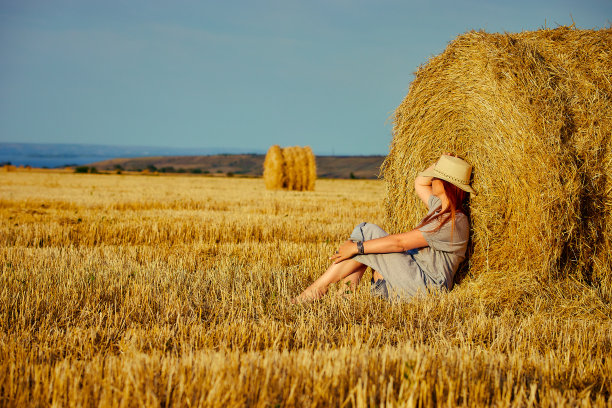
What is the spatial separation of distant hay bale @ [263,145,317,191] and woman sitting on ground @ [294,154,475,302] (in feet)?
62.4

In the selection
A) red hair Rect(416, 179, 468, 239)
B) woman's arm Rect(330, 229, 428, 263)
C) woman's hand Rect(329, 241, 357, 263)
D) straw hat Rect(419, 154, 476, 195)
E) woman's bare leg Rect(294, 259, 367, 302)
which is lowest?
woman's bare leg Rect(294, 259, 367, 302)

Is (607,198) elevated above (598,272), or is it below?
above

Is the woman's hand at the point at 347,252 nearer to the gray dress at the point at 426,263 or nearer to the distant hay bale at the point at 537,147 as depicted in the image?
the gray dress at the point at 426,263

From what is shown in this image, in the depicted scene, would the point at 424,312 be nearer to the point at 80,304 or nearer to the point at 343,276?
the point at 343,276

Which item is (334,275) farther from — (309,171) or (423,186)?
(309,171)

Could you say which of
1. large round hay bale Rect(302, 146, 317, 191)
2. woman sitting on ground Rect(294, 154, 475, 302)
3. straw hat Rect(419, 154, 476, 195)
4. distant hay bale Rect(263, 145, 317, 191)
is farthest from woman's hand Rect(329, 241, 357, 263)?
large round hay bale Rect(302, 146, 317, 191)

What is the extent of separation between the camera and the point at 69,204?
12.8 metres

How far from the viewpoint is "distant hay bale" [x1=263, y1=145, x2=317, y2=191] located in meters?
23.8

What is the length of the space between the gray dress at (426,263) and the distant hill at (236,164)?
6961cm

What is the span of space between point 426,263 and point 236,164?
91864 mm

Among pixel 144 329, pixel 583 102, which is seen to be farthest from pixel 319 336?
pixel 583 102

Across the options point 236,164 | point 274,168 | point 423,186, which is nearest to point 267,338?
point 423,186

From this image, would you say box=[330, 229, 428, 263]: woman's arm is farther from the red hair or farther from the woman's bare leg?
the woman's bare leg

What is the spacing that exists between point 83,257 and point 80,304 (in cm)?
225
